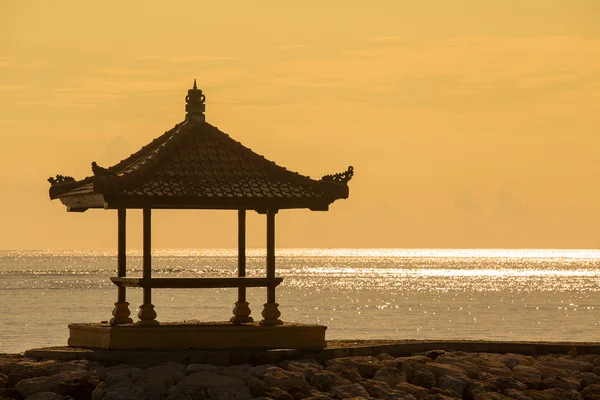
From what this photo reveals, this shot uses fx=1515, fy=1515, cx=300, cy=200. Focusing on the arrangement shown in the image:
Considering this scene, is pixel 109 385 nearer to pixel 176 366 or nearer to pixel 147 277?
pixel 176 366

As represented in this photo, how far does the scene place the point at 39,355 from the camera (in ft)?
86.3

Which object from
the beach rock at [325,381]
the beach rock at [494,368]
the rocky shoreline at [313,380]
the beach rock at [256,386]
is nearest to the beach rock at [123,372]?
the rocky shoreline at [313,380]

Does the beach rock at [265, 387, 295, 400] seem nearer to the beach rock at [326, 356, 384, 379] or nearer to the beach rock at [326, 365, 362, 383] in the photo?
the beach rock at [326, 365, 362, 383]

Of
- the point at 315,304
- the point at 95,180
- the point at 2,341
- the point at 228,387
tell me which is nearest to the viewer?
the point at 228,387

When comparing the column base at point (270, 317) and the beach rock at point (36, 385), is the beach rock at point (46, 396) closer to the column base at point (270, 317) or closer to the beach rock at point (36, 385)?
the beach rock at point (36, 385)

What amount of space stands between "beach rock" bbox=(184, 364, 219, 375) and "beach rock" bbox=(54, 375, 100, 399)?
60.5 inches

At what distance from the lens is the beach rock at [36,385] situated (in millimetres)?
24312

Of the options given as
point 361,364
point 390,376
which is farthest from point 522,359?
point 361,364

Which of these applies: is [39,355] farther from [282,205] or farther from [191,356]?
[282,205]

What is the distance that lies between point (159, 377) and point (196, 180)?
394 centimetres

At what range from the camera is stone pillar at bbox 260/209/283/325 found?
2697 centimetres

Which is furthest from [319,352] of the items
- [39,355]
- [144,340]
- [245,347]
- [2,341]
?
[2,341]

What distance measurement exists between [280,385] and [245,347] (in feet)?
6.51

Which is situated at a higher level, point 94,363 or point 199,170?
point 199,170
